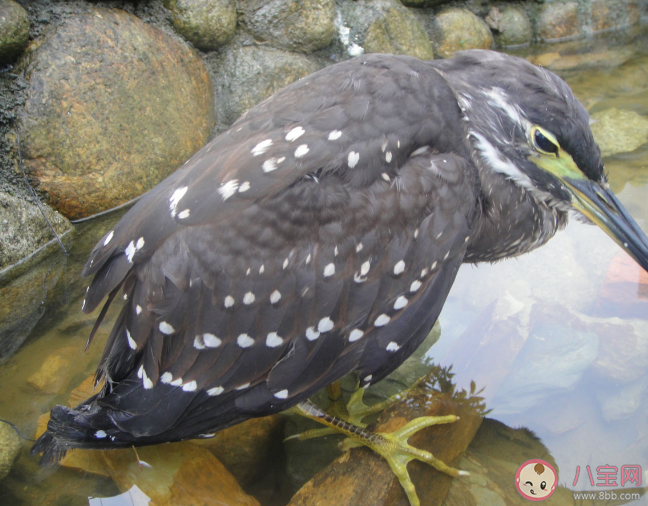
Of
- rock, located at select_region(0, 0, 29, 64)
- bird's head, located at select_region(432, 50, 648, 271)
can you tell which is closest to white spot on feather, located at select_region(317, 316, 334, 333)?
bird's head, located at select_region(432, 50, 648, 271)

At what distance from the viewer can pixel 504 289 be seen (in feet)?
8.78

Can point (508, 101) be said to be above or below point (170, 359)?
above

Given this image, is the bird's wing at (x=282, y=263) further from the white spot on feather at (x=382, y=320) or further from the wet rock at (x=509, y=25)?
the wet rock at (x=509, y=25)

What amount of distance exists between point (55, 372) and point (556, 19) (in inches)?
180

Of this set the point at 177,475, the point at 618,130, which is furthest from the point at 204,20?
the point at 618,130

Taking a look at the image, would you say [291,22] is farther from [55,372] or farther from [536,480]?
[536,480]

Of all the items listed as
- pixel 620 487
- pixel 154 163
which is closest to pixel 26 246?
pixel 154 163

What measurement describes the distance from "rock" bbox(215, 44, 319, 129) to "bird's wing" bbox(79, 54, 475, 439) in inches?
61.0

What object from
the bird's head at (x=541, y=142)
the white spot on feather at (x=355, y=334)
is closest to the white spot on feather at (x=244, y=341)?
the white spot on feather at (x=355, y=334)

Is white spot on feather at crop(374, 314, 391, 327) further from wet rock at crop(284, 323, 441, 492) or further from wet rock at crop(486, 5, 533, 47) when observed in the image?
wet rock at crop(486, 5, 533, 47)

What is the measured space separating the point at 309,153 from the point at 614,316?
1694 millimetres

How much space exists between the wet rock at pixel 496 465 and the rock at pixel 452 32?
2.97 m

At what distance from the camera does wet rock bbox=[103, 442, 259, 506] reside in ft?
6.05

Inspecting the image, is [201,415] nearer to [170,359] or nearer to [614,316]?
[170,359]
